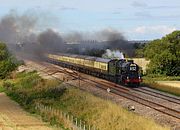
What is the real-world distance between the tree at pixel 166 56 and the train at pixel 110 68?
37.6 feet

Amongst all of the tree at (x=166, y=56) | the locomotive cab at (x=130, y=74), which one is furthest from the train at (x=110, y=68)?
the tree at (x=166, y=56)

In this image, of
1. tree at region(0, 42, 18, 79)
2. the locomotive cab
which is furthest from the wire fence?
tree at region(0, 42, 18, 79)

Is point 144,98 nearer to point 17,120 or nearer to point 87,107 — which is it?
point 87,107

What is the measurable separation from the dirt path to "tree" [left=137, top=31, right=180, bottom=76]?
35.9 m

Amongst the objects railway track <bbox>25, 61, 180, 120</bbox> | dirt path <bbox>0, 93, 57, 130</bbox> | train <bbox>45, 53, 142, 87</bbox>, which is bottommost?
dirt path <bbox>0, 93, 57, 130</bbox>

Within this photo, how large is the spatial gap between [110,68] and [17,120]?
24201 mm

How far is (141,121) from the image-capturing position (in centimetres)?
2548

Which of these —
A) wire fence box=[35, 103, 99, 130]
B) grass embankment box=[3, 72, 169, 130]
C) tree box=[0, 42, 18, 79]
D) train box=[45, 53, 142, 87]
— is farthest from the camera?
tree box=[0, 42, 18, 79]

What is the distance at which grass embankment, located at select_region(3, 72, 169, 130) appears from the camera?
25.3 metres

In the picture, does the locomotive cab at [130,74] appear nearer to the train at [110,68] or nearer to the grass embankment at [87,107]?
the train at [110,68]

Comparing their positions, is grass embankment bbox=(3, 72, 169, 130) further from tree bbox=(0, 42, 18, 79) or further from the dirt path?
tree bbox=(0, 42, 18, 79)

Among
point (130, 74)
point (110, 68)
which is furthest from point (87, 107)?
point (110, 68)

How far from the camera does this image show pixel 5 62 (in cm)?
7638

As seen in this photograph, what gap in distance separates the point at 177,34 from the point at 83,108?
45.0 metres
